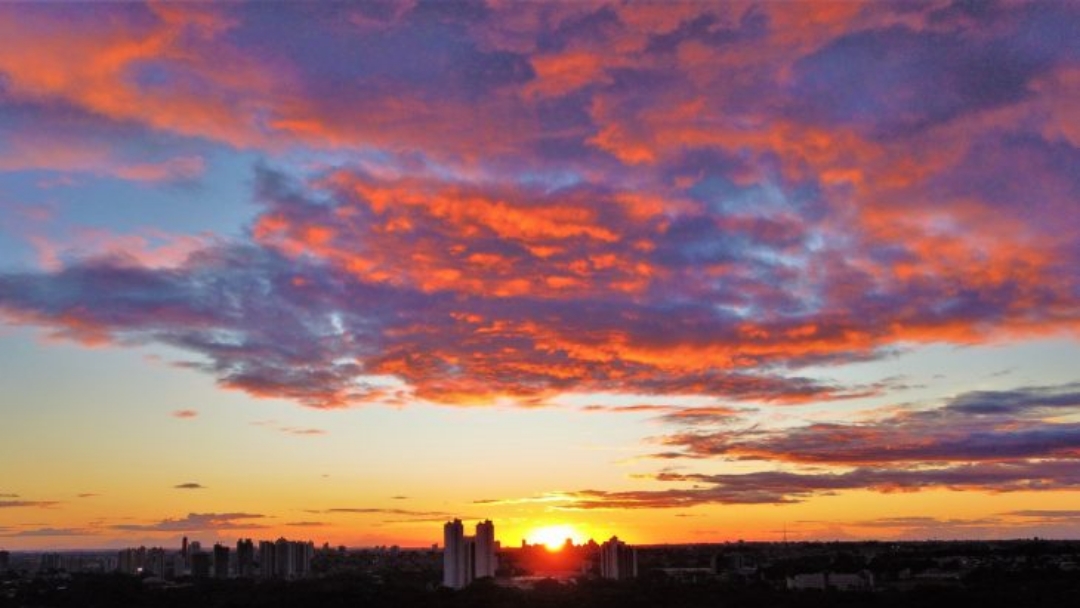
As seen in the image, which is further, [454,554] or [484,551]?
[484,551]

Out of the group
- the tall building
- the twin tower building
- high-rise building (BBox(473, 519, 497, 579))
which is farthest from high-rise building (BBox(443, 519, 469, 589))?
the tall building

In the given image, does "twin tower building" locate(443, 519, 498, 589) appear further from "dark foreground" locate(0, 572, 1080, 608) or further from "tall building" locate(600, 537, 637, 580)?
"tall building" locate(600, 537, 637, 580)

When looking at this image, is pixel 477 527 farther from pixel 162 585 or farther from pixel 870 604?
pixel 870 604

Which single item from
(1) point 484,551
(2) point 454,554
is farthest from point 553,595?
(1) point 484,551

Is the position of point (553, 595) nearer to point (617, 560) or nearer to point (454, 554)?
point (454, 554)

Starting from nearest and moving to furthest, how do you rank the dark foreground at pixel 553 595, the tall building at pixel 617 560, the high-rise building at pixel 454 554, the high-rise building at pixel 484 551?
1. the dark foreground at pixel 553 595
2. the high-rise building at pixel 454 554
3. the high-rise building at pixel 484 551
4. the tall building at pixel 617 560

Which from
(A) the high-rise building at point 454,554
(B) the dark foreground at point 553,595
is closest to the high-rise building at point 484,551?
(A) the high-rise building at point 454,554

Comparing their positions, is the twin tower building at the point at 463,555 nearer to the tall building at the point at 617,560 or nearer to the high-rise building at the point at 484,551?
the high-rise building at the point at 484,551
